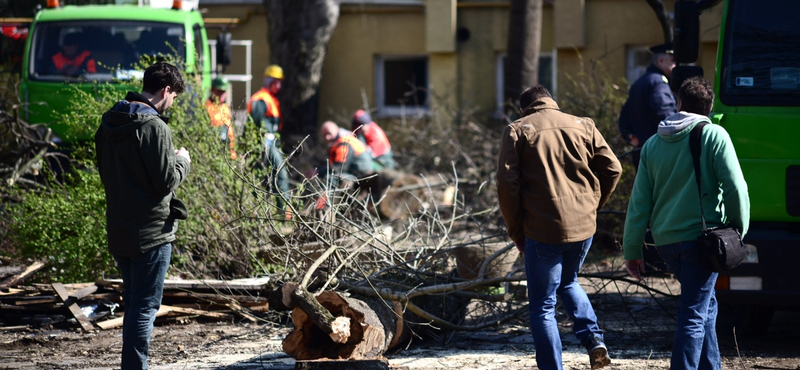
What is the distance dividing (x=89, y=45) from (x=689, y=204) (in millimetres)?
8237

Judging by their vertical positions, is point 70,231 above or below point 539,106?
below

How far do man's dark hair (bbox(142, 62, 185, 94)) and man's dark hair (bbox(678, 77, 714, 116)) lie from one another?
2.63m

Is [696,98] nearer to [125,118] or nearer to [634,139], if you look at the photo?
[634,139]

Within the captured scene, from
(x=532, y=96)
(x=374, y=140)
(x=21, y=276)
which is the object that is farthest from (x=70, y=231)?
(x=374, y=140)

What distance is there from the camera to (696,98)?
413 centimetres

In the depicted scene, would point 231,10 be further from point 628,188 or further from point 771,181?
point 771,181

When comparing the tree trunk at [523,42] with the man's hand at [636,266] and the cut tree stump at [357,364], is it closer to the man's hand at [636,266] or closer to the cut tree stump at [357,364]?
the man's hand at [636,266]

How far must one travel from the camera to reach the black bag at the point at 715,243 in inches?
150

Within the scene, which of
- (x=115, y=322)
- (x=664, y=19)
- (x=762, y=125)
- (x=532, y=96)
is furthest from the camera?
(x=664, y=19)

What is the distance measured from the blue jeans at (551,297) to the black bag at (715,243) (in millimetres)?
721

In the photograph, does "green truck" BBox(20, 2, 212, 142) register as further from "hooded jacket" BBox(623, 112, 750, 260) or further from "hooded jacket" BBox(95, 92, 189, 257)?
"hooded jacket" BBox(623, 112, 750, 260)

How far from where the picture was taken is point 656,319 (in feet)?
20.3

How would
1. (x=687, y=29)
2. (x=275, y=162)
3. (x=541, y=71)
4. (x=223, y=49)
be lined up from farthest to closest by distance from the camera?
(x=541, y=71) → (x=223, y=49) → (x=275, y=162) → (x=687, y=29)

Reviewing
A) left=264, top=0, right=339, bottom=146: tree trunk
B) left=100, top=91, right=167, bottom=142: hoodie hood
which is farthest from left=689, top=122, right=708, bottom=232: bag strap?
left=264, top=0, right=339, bottom=146: tree trunk
